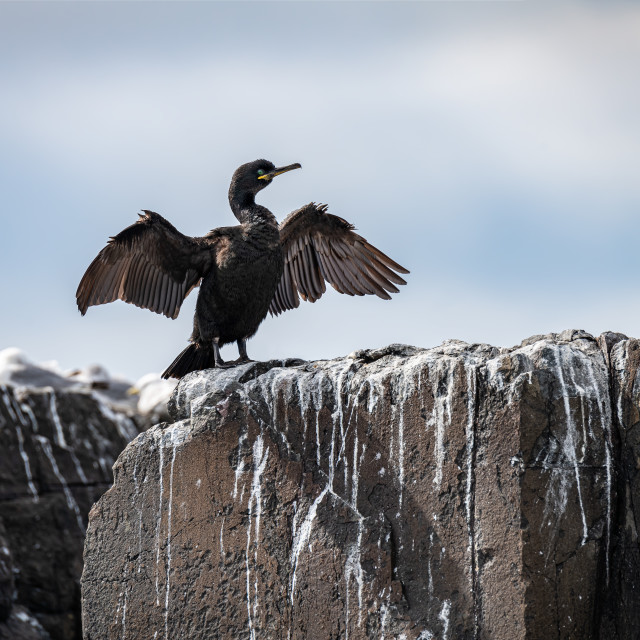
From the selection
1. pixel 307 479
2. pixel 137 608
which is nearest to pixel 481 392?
pixel 307 479

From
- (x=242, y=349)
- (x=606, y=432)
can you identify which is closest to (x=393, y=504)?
(x=606, y=432)

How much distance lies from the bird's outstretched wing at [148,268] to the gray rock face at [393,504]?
1212mm

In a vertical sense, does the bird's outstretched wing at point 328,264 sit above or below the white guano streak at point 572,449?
above

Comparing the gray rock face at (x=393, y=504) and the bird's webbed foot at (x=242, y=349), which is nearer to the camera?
the gray rock face at (x=393, y=504)

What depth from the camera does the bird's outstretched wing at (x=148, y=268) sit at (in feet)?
22.6

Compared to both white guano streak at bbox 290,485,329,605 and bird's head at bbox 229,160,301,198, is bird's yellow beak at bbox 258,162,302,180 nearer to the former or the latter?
bird's head at bbox 229,160,301,198

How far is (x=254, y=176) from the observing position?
709 cm

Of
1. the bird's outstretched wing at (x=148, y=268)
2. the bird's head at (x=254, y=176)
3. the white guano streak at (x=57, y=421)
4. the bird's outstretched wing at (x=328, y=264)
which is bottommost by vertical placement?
the white guano streak at (x=57, y=421)

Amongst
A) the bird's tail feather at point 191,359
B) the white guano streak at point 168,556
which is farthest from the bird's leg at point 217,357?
the white guano streak at point 168,556

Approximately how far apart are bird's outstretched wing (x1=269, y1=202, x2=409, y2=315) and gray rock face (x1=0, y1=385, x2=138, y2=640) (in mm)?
4102

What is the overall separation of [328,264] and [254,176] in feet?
3.33


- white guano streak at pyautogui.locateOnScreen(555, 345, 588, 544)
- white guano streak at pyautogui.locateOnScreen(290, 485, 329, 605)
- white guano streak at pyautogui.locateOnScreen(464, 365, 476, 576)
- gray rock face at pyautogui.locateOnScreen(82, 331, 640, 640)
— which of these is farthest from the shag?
white guano streak at pyautogui.locateOnScreen(555, 345, 588, 544)

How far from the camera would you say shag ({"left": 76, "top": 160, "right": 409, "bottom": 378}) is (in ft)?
21.9

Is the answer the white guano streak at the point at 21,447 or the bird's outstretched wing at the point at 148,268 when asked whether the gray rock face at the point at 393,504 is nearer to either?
the bird's outstretched wing at the point at 148,268
